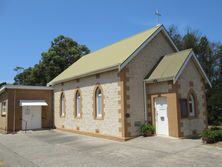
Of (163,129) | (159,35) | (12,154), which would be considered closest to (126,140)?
(163,129)

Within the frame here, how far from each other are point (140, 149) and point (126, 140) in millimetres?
2675

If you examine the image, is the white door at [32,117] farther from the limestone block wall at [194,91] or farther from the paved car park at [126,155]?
the limestone block wall at [194,91]

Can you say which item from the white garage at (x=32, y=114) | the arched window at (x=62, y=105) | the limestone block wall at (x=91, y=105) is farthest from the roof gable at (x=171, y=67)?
the white garage at (x=32, y=114)

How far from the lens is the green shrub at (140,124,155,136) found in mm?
15508

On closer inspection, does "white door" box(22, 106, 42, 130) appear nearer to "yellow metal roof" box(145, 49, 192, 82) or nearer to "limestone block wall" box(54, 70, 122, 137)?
"limestone block wall" box(54, 70, 122, 137)

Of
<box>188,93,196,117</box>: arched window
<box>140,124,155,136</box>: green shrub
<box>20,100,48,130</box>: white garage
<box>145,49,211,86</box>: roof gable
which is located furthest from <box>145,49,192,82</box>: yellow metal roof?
<box>20,100,48,130</box>: white garage

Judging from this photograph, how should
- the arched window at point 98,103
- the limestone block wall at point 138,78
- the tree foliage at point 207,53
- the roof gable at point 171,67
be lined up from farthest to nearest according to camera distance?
the tree foliage at point 207,53
the arched window at point 98,103
the limestone block wall at point 138,78
the roof gable at point 171,67

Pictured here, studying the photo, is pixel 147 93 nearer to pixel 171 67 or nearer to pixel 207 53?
pixel 171 67

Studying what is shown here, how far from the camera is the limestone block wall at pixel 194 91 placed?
15.4 metres

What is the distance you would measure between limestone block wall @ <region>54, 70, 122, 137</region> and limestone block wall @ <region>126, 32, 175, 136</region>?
0.72 m

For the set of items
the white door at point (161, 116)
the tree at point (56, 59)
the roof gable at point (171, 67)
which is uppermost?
the tree at point (56, 59)

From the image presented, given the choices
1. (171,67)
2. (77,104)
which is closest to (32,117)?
(77,104)

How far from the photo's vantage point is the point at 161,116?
15727 millimetres

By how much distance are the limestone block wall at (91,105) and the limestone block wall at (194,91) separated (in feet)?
13.2
